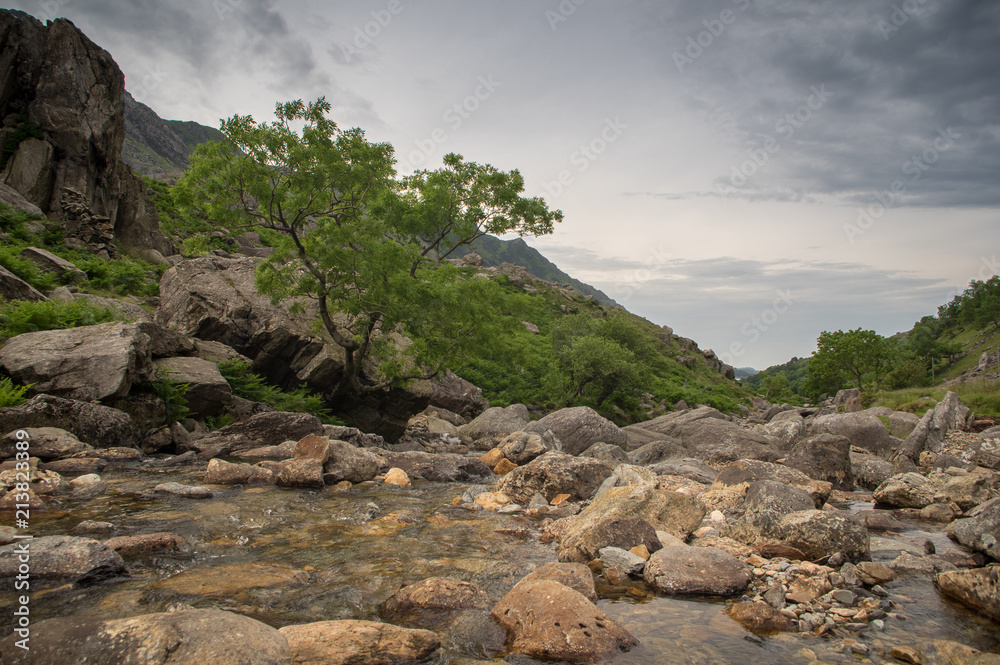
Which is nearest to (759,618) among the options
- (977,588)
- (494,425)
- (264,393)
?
(977,588)

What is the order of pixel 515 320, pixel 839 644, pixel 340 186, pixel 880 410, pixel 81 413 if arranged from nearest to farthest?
pixel 839 644 → pixel 81 413 → pixel 340 186 → pixel 515 320 → pixel 880 410

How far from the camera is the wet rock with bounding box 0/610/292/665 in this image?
3.20 m

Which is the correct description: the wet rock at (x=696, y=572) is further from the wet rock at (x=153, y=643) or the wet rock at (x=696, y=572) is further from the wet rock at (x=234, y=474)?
the wet rock at (x=234, y=474)

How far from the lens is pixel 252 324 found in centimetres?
2044

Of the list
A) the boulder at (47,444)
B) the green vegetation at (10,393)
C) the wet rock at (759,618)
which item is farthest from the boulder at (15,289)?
the wet rock at (759,618)

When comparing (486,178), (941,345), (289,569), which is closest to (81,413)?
(289,569)

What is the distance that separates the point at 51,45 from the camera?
29.8 m

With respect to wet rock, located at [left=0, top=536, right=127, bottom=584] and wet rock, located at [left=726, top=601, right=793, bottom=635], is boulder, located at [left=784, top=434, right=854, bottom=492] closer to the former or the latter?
wet rock, located at [left=726, top=601, right=793, bottom=635]

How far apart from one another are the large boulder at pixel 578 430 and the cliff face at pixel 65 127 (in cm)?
2777

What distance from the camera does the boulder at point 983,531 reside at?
292 inches

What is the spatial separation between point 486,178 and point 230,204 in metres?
13.7

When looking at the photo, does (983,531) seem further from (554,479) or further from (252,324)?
(252,324)

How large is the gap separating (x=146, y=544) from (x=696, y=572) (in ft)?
24.4

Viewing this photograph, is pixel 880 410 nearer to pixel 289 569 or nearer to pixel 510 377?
pixel 510 377
